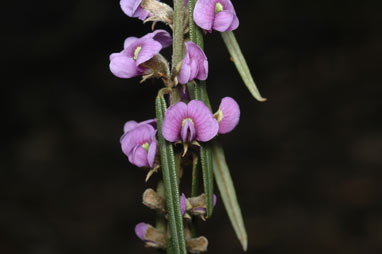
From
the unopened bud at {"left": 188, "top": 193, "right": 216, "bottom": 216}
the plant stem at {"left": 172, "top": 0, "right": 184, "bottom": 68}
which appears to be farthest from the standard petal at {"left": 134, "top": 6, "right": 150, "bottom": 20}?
the unopened bud at {"left": 188, "top": 193, "right": 216, "bottom": 216}

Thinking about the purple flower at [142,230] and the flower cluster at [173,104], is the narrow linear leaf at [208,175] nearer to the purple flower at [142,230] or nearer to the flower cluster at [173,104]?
the flower cluster at [173,104]

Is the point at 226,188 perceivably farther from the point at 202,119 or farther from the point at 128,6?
the point at 128,6

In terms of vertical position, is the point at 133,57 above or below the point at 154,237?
above

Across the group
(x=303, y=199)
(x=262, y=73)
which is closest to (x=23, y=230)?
(x=303, y=199)

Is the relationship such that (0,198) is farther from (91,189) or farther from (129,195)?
(129,195)

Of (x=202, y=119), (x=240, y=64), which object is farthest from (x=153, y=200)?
(x=240, y=64)

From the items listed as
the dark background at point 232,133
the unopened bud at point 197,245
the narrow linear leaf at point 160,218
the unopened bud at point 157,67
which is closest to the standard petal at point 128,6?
the unopened bud at point 157,67
